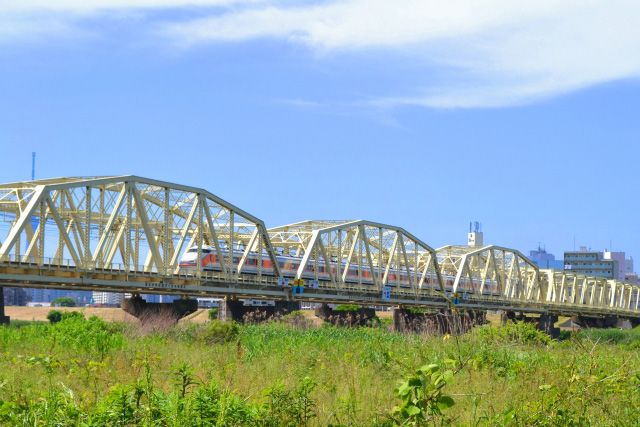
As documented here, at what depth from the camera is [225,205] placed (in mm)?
63562

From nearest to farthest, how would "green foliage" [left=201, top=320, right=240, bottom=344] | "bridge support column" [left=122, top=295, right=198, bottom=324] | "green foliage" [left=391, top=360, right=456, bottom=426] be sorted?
"green foliage" [left=391, top=360, right=456, bottom=426] < "green foliage" [left=201, top=320, right=240, bottom=344] < "bridge support column" [left=122, top=295, right=198, bottom=324]

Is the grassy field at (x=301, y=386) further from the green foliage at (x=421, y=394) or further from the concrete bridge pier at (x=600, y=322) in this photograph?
the concrete bridge pier at (x=600, y=322)

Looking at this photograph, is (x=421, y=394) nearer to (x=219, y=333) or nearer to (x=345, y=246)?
(x=219, y=333)

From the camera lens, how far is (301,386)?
38.0ft

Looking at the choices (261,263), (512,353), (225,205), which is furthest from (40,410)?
(261,263)

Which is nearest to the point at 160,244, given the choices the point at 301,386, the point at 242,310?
the point at 242,310

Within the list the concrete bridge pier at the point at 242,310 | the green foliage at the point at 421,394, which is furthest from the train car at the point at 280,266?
the green foliage at the point at 421,394

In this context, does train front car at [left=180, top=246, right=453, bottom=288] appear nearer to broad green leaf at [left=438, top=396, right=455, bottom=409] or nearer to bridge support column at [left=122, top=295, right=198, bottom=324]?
bridge support column at [left=122, top=295, right=198, bottom=324]

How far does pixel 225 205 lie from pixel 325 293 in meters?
16.0

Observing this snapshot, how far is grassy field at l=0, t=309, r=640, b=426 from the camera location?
1015 centimetres

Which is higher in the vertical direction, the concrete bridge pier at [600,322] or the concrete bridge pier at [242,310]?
the concrete bridge pier at [242,310]

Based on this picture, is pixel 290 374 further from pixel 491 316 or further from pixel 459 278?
pixel 491 316

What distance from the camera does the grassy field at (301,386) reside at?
10148 mm

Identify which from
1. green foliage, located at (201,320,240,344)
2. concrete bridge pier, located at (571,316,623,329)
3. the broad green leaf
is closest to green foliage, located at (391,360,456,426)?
the broad green leaf
